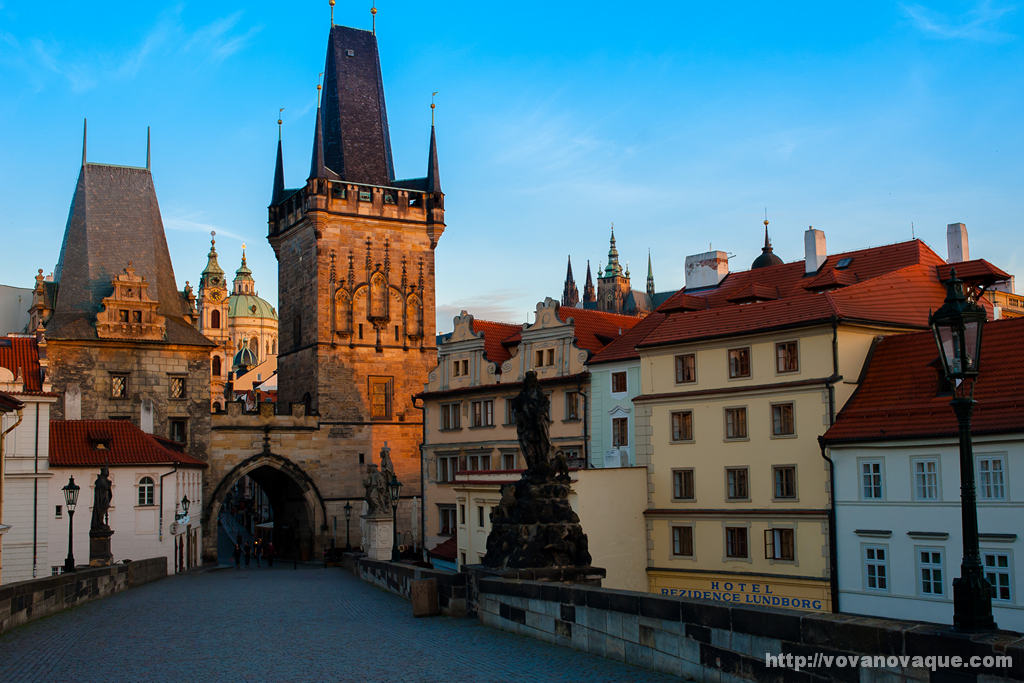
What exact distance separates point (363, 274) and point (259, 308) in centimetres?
12975

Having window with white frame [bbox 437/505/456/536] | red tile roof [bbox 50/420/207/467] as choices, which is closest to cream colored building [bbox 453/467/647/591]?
window with white frame [bbox 437/505/456/536]

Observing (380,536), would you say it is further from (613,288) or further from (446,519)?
(613,288)

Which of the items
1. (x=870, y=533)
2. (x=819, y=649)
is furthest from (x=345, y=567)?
(x=819, y=649)

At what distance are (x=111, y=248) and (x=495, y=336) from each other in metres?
20.8

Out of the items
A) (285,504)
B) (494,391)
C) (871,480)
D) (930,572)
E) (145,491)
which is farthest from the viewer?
(285,504)

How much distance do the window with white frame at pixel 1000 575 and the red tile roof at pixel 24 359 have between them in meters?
33.2

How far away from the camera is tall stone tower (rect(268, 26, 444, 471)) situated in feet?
184

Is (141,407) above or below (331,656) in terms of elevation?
above

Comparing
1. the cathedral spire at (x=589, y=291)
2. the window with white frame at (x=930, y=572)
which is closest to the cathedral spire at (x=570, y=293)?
the cathedral spire at (x=589, y=291)

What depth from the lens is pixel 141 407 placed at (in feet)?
164

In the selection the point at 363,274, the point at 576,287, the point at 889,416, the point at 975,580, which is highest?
the point at 576,287

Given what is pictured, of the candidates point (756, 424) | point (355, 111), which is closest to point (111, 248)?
point (355, 111)

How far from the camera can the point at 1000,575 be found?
2378cm

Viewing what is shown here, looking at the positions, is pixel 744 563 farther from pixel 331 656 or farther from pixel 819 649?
pixel 819 649
